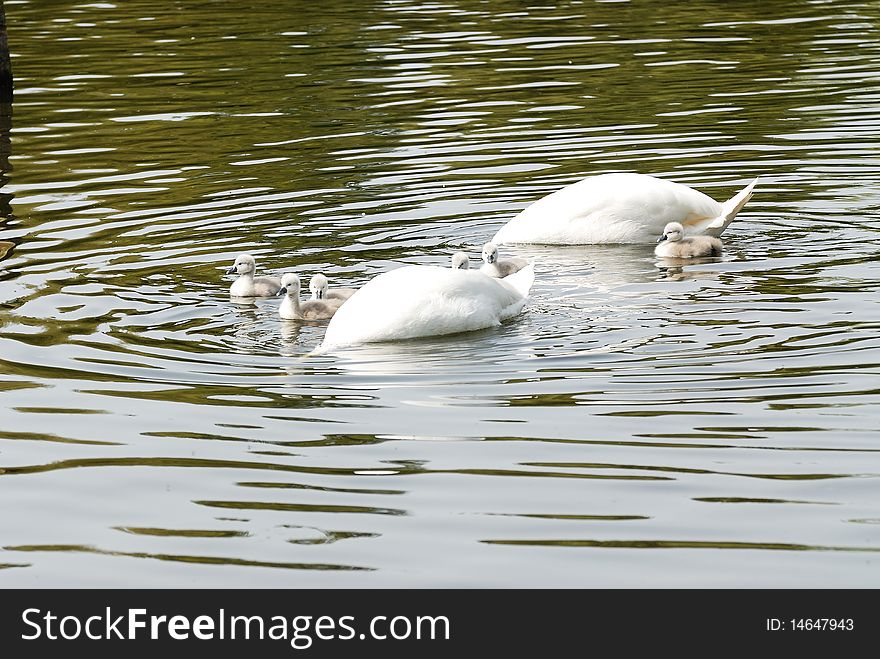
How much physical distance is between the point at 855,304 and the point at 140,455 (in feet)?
14.2

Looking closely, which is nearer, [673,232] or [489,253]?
[489,253]

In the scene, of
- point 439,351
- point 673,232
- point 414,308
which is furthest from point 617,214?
point 439,351

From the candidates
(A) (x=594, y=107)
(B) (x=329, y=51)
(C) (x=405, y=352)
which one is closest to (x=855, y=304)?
(C) (x=405, y=352)

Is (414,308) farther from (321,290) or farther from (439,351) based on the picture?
(321,290)

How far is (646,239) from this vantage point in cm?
1219

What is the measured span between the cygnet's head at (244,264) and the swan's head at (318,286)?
25.7 inches

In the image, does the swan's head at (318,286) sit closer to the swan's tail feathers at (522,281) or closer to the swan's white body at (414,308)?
the swan's white body at (414,308)

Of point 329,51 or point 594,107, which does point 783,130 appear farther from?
point 329,51

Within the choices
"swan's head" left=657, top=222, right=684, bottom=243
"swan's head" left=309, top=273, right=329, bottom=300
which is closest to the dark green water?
"swan's head" left=309, top=273, right=329, bottom=300

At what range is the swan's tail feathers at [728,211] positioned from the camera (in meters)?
12.0

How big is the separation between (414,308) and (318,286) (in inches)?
48.1

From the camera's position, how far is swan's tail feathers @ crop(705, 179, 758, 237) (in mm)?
12000

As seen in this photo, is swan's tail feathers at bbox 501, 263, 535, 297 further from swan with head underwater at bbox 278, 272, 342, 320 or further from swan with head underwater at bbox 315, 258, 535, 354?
swan with head underwater at bbox 278, 272, 342, 320

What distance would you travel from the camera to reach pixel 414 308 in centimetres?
904
